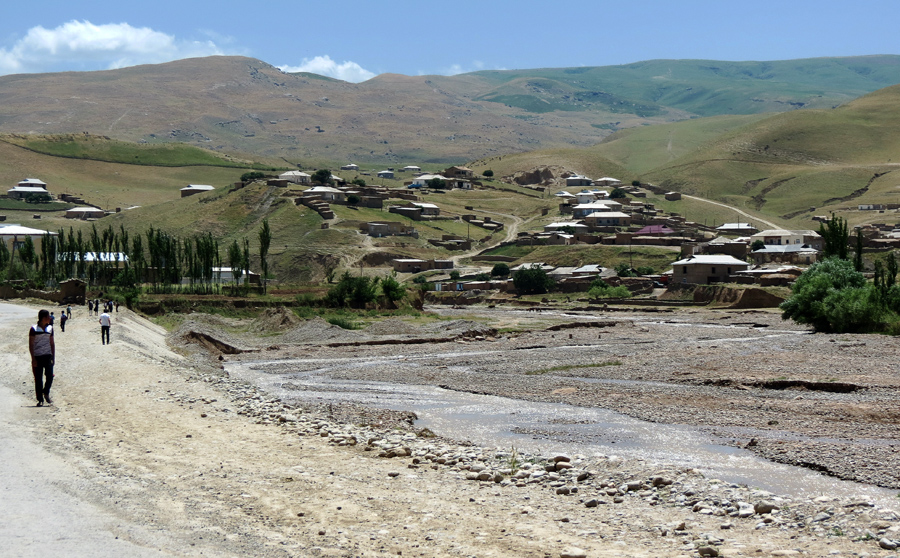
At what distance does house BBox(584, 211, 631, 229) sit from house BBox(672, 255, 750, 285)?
37.7 metres

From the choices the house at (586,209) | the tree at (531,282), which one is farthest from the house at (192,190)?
the tree at (531,282)

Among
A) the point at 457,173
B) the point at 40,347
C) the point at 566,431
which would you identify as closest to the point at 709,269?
the point at 566,431

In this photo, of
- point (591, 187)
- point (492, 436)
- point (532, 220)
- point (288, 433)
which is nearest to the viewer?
point (288, 433)

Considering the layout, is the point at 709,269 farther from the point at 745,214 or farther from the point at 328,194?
the point at 745,214

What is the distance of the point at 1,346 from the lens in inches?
1323

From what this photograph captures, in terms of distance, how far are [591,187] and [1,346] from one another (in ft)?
484

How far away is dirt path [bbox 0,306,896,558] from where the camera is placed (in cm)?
1120

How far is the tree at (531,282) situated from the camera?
91438 mm

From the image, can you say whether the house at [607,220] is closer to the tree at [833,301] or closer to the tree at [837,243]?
the tree at [837,243]

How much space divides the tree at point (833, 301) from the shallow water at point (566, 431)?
91.9 ft

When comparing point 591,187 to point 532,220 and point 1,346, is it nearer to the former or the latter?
point 532,220

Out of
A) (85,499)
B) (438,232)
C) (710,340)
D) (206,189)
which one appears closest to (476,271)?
(438,232)

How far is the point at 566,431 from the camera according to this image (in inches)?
871

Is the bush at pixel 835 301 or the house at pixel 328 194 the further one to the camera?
the house at pixel 328 194
